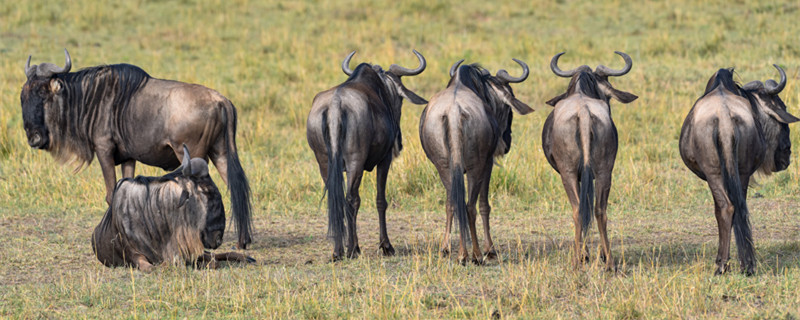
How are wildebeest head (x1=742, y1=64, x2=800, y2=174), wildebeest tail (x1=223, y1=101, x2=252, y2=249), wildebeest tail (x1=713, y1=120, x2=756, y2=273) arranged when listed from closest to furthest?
wildebeest tail (x1=713, y1=120, x2=756, y2=273) → wildebeest head (x1=742, y1=64, x2=800, y2=174) → wildebeest tail (x1=223, y1=101, x2=252, y2=249)

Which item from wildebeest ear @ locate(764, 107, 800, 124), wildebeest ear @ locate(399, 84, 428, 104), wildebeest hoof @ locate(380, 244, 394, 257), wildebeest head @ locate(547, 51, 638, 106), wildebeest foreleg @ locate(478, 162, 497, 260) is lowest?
wildebeest hoof @ locate(380, 244, 394, 257)

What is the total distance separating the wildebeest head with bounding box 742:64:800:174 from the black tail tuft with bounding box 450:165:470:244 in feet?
6.53

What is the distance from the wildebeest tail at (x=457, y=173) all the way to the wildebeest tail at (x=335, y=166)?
0.72m

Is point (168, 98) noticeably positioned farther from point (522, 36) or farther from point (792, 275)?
point (522, 36)

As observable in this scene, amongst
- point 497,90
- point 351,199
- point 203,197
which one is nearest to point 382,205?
point 351,199

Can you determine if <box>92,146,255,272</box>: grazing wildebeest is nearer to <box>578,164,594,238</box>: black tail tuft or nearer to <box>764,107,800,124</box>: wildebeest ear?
<box>578,164,594,238</box>: black tail tuft

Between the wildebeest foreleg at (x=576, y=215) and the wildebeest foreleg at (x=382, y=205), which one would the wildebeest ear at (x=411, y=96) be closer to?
the wildebeest foreleg at (x=382, y=205)

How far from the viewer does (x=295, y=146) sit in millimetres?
12125

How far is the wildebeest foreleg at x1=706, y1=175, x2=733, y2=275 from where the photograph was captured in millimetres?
6309

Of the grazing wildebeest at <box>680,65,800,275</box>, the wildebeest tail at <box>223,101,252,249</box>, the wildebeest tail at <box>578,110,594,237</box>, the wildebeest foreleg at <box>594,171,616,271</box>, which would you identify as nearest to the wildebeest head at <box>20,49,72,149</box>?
the wildebeest tail at <box>223,101,252,249</box>

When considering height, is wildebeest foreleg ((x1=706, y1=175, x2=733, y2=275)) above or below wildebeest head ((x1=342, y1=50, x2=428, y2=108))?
below

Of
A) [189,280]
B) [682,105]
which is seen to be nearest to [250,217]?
[189,280]

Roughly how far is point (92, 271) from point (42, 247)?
111cm

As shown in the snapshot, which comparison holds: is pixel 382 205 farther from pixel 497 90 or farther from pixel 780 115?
pixel 780 115
